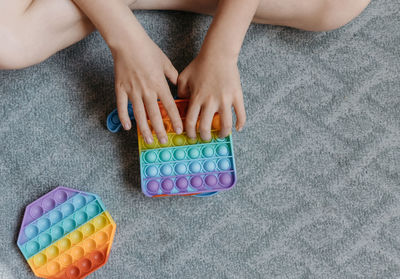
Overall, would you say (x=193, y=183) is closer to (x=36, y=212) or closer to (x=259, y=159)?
(x=259, y=159)

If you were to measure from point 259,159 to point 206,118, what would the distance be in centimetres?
17

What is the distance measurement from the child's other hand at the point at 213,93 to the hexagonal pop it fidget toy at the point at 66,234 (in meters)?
0.23

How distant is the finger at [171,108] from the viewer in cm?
69

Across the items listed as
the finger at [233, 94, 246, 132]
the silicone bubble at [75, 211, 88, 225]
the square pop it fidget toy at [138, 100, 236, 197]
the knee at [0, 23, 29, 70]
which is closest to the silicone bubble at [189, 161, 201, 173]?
the square pop it fidget toy at [138, 100, 236, 197]

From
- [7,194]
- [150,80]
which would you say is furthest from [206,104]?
[7,194]

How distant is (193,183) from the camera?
73cm

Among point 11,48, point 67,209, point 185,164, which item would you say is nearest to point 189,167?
point 185,164

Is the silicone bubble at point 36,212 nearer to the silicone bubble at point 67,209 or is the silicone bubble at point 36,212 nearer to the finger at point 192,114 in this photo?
the silicone bubble at point 67,209

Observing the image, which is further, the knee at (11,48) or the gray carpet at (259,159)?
the gray carpet at (259,159)

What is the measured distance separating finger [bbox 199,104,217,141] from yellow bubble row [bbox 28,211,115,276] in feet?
0.85

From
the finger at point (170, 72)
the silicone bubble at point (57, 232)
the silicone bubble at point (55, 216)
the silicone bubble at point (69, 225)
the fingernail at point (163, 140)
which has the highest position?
the finger at point (170, 72)

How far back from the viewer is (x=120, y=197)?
0.79 m

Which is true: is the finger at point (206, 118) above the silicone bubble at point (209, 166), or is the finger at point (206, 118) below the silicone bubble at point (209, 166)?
above

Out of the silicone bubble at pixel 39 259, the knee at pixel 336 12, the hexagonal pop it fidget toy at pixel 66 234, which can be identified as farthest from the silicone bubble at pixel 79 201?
the knee at pixel 336 12
